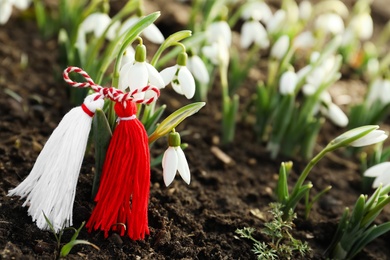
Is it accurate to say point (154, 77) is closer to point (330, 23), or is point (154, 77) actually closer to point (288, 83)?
point (288, 83)

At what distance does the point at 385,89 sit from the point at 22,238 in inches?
64.5

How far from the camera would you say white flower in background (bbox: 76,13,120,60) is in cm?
228

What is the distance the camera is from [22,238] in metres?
1.68

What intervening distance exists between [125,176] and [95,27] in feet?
2.76

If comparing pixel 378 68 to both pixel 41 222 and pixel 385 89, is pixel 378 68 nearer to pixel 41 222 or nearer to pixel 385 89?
pixel 385 89

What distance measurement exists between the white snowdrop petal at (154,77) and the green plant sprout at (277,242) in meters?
0.52

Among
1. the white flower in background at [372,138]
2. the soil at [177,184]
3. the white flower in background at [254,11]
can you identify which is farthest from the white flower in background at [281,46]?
the white flower in background at [372,138]

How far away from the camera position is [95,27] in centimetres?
229

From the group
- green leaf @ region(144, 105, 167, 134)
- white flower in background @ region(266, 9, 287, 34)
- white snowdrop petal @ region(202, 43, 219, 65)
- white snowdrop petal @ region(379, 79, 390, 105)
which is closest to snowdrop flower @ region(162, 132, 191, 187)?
green leaf @ region(144, 105, 167, 134)

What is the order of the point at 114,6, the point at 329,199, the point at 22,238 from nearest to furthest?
the point at 22,238
the point at 329,199
the point at 114,6

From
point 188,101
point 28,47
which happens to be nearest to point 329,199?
point 188,101

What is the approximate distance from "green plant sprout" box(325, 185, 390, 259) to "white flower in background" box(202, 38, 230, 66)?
2.93 ft

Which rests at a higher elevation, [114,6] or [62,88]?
[114,6]

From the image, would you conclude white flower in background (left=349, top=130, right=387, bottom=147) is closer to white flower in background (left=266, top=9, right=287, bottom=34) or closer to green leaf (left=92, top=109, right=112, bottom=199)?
green leaf (left=92, top=109, right=112, bottom=199)
